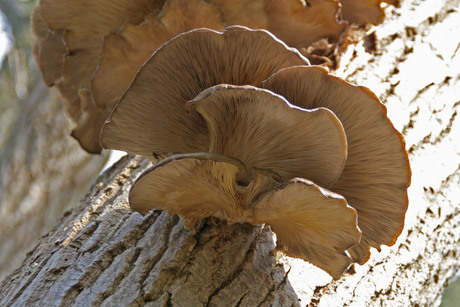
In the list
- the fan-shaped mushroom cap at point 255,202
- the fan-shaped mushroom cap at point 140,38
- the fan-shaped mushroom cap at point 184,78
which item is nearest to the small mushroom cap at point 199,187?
the fan-shaped mushroom cap at point 255,202

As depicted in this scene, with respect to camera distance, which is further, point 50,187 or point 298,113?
point 50,187

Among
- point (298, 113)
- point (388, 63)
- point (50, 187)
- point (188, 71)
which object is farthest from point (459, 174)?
point (50, 187)

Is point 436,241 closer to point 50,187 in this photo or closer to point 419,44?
Result: point 419,44

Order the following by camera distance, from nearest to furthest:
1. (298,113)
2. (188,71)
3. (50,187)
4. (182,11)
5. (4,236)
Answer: (298,113) → (188,71) → (182,11) → (4,236) → (50,187)

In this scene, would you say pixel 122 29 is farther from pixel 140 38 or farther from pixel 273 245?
pixel 273 245

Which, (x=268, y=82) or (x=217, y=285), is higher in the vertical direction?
(x=268, y=82)
